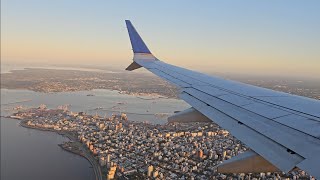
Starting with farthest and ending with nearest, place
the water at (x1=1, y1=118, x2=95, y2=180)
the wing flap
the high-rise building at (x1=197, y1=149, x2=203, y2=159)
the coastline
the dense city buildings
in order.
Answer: the high-rise building at (x1=197, y1=149, x2=203, y2=159), the water at (x1=1, y1=118, x2=95, y2=180), the coastline, the dense city buildings, the wing flap

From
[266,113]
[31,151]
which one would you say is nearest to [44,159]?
[31,151]

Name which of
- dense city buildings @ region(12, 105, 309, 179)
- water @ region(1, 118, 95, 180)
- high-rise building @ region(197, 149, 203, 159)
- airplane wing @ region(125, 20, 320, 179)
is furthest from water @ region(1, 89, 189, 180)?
airplane wing @ region(125, 20, 320, 179)

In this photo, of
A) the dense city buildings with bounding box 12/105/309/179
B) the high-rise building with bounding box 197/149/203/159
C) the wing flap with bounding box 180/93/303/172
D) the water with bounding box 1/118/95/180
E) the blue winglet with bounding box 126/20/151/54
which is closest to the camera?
the wing flap with bounding box 180/93/303/172

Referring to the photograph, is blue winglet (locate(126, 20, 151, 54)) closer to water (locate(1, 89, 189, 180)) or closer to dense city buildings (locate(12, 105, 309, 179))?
dense city buildings (locate(12, 105, 309, 179))

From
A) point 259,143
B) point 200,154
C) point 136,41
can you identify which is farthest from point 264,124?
point 200,154

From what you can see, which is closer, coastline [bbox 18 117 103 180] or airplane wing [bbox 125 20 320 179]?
airplane wing [bbox 125 20 320 179]

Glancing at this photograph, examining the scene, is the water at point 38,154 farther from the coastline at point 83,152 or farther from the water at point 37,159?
the coastline at point 83,152
